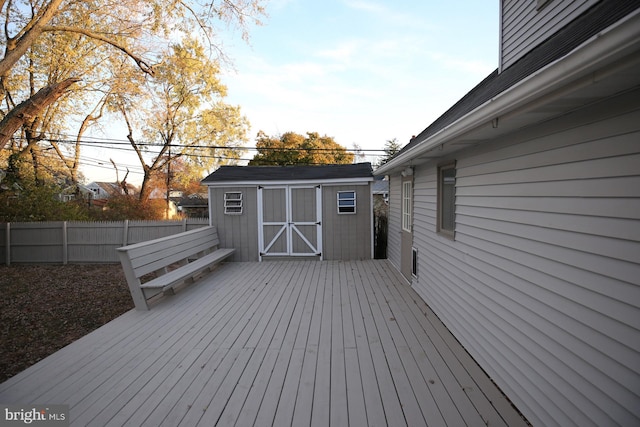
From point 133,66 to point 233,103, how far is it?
390 inches

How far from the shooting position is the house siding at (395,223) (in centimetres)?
653

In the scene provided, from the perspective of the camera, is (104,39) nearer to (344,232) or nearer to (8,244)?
(8,244)

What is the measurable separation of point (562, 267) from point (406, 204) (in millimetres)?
4266

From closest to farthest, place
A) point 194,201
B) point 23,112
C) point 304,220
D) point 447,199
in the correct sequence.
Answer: point 447,199, point 23,112, point 304,220, point 194,201

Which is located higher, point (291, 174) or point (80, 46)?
point (80, 46)

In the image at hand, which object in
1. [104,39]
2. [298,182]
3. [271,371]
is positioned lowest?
[271,371]

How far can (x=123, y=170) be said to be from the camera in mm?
21625

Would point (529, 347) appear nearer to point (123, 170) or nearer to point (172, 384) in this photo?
point (172, 384)

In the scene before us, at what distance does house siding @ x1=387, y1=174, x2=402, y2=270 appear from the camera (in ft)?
21.4

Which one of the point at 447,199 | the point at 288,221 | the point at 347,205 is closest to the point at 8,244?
the point at 288,221

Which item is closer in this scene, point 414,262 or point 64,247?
point 414,262

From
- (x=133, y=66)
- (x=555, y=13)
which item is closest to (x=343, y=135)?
(x=133, y=66)

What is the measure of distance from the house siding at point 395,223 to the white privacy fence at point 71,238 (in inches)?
240

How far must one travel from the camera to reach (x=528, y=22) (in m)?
3.38
